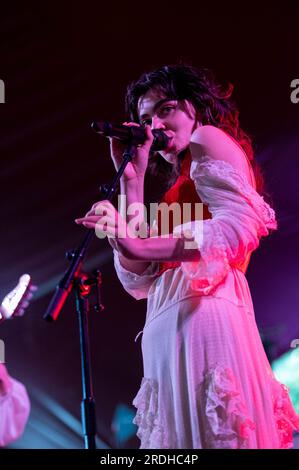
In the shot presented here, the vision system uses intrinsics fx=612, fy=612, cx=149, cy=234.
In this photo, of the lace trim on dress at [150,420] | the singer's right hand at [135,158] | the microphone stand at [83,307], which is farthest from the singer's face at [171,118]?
the lace trim on dress at [150,420]

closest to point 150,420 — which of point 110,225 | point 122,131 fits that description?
point 110,225

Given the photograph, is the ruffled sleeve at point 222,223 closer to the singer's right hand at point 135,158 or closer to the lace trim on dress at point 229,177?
the lace trim on dress at point 229,177

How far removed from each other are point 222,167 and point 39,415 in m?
3.20

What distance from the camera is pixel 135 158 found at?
169cm

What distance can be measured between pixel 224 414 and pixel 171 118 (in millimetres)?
884

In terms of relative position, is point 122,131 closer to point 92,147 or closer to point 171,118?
point 171,118

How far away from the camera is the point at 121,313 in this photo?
13.6 feet

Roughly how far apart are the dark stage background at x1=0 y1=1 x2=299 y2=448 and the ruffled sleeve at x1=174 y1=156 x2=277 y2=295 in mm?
2090

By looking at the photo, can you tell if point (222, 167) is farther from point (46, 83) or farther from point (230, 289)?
point (46, 83)

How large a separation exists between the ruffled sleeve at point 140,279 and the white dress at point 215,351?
137 mm

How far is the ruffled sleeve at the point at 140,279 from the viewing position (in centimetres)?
175

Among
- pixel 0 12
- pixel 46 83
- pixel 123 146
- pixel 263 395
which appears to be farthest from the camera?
pixel 46 83

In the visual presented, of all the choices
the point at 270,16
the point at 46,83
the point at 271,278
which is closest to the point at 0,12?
the point at 46,83

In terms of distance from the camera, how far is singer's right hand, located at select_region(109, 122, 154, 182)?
1682 millimetres
